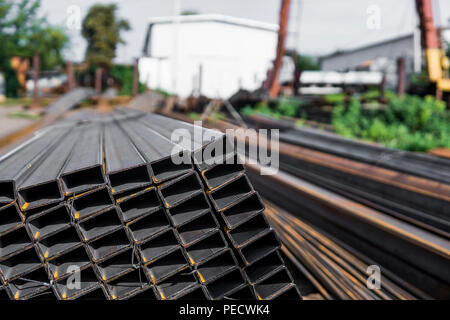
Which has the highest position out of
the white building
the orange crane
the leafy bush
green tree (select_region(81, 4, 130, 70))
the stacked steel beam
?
green tree (select_region(81, 4, 130, 70))

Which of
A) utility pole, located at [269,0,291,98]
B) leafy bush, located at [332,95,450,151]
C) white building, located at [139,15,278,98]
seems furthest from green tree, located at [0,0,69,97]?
leafy bush, located at [332,95,450,151]

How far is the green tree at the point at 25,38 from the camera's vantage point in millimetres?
14656

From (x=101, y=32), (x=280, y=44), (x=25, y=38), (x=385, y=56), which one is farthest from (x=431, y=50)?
(x=101, y=32)

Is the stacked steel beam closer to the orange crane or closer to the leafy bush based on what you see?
the leafy bush

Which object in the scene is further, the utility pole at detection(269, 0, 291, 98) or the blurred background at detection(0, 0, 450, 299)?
the utility pole at detection(269, 0, 291, 98)

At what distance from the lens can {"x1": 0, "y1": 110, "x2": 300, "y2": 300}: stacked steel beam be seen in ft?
5.03

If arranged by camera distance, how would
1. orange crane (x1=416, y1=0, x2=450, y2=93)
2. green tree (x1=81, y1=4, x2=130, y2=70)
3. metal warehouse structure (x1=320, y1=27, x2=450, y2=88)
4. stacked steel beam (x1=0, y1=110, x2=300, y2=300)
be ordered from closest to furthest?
stacked steel beam (x1=0, y1=110, x2=300, y2=300) < orange crane (x1=416, y1=0, x2=450, y2=93) < metal warehouse structure (x1=320, y1=27, x2=450, y2=88) < green tree (x1=81, y1=4, x2=130, y2=70)

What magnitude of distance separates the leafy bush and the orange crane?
1.55 meters

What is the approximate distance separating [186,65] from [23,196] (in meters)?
16.9

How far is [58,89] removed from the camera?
19453 mm

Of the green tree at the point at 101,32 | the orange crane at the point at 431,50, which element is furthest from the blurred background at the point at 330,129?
the green tree at the point at 101,32

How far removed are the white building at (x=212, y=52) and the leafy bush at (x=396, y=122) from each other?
9.38 m

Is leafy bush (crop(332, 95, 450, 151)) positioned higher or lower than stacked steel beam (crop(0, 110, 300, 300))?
higher
